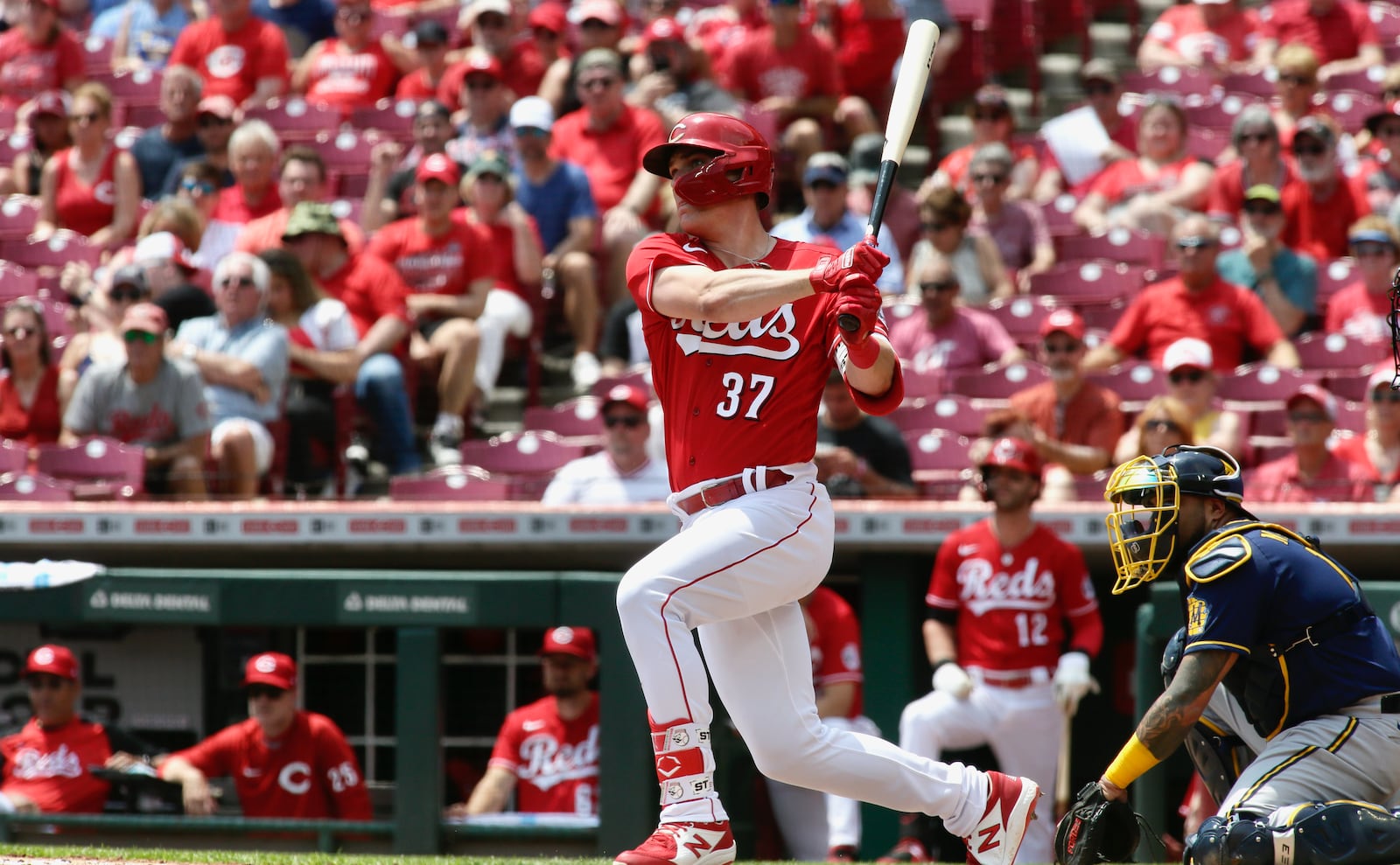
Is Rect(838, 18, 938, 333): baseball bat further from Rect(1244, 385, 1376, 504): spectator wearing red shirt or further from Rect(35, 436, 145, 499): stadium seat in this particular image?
Rect(35, 436, 145, 499): stadium seat

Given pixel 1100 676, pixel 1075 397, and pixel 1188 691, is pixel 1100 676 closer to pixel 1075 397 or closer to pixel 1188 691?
pixel 1075 397

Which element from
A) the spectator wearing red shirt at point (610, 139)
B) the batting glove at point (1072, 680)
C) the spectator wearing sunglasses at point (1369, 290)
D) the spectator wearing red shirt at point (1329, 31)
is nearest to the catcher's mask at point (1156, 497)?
the batting glove at point (1072, 680)

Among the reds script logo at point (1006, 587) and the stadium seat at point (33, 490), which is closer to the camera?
the reds script logo at point (1006, 587)

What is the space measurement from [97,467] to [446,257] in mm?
1928

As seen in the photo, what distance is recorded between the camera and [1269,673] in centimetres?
391

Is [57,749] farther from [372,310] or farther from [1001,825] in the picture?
[1001,825]

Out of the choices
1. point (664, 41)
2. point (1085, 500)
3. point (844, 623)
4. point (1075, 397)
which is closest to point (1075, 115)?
A: point (664, 41)

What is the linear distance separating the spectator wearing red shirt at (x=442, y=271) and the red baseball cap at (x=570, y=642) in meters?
1.86

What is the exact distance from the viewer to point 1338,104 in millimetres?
9352

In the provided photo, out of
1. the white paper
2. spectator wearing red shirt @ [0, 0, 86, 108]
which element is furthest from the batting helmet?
spectator wearing red shirt @ [0, 0, 86, 108]

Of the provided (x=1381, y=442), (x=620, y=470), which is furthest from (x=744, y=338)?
(x=1381, y=442)

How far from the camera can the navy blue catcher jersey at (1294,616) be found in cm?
379

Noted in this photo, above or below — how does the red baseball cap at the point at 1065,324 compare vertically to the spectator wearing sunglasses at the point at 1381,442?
above

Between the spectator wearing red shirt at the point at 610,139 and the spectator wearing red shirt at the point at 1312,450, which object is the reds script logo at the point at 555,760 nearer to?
the spectator wearing red shirt at the point at 1312,450
